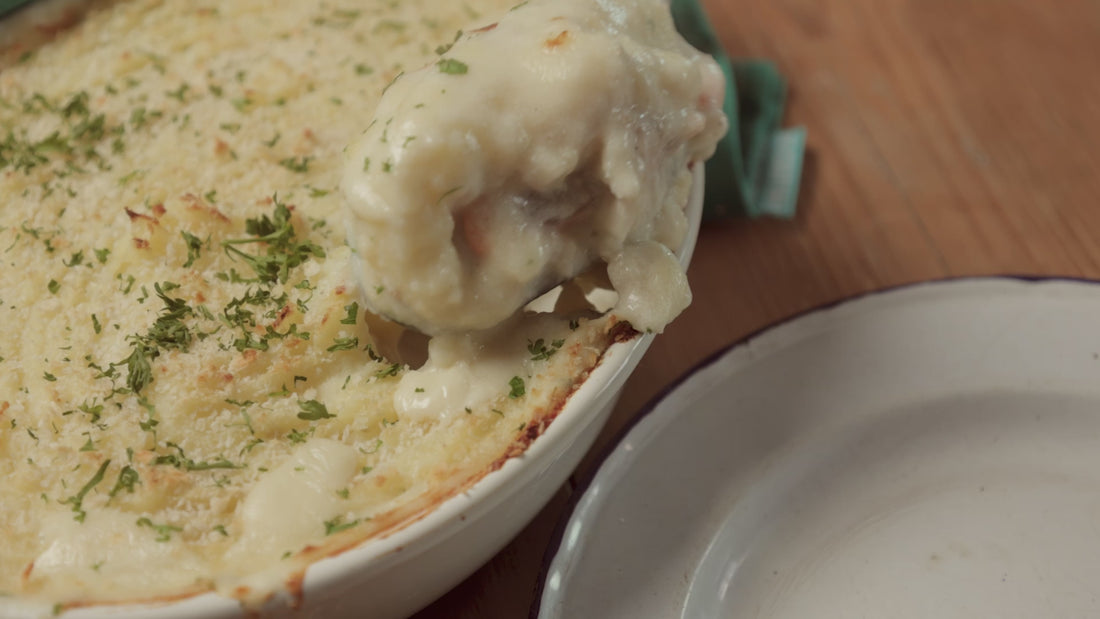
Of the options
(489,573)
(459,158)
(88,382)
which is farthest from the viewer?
(489,573)

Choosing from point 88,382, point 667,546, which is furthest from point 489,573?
point 88,382

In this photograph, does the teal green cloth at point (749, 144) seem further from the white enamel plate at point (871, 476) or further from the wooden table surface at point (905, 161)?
the white enamel plate at point (871, 476)

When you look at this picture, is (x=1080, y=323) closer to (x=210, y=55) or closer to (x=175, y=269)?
(x=175, y=269)

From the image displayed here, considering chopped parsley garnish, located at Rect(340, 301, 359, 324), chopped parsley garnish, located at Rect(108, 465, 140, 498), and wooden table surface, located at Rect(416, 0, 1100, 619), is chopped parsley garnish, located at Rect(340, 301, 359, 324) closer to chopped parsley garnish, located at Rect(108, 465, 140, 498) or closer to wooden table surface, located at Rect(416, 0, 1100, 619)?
chopped parsley garnish, located at Rect(108, 465, 140, 498)

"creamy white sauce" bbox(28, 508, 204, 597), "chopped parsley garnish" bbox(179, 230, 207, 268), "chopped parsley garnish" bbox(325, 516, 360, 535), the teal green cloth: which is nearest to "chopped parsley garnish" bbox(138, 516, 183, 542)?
"creamy white sauce" bbox(28, 508, 204, 597)

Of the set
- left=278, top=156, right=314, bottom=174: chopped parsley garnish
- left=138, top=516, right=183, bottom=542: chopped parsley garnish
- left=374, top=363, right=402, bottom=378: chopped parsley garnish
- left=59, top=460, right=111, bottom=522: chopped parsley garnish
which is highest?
left=278, top=156, right=314, bottom=174: chopped parsley garnish

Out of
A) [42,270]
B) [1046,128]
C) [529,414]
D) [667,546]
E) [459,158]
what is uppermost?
[459,158]
